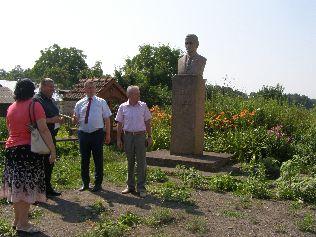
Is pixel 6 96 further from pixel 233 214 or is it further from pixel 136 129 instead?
pixel 233 214

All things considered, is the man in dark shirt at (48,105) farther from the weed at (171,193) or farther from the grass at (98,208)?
the weed at (171,193)

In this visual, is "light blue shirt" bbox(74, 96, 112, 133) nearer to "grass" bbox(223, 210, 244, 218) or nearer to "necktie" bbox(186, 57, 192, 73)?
"grass" bbox(223, 210, 244, 218)

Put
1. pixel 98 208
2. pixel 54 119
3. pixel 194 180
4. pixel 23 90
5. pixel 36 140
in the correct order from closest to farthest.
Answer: pixel 36 140
pixel 23 90
pixel 98 208
pixel 54 119
pixel 194 180

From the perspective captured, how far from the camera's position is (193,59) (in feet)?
32.8

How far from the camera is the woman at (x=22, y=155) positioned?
17.8 feet

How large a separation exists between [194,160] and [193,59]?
2.27 meters

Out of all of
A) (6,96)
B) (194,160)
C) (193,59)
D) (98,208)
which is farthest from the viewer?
(6,96)

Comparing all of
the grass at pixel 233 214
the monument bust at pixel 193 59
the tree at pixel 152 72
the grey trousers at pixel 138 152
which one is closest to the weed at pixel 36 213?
the grey trousers at pixel 138 152

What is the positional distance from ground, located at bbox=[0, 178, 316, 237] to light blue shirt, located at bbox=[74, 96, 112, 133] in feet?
3.76

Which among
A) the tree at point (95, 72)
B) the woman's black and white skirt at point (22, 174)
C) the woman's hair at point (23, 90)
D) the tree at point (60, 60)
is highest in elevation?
the tree at point (60, 60)

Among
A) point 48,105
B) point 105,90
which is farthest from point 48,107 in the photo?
point 105,90

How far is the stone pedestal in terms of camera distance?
10.0 m

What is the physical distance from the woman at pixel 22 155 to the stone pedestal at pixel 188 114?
16.3 ft

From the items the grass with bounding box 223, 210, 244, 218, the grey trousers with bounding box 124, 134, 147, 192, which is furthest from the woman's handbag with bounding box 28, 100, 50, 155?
the grass with bounding box 223, 210, 244, 218
